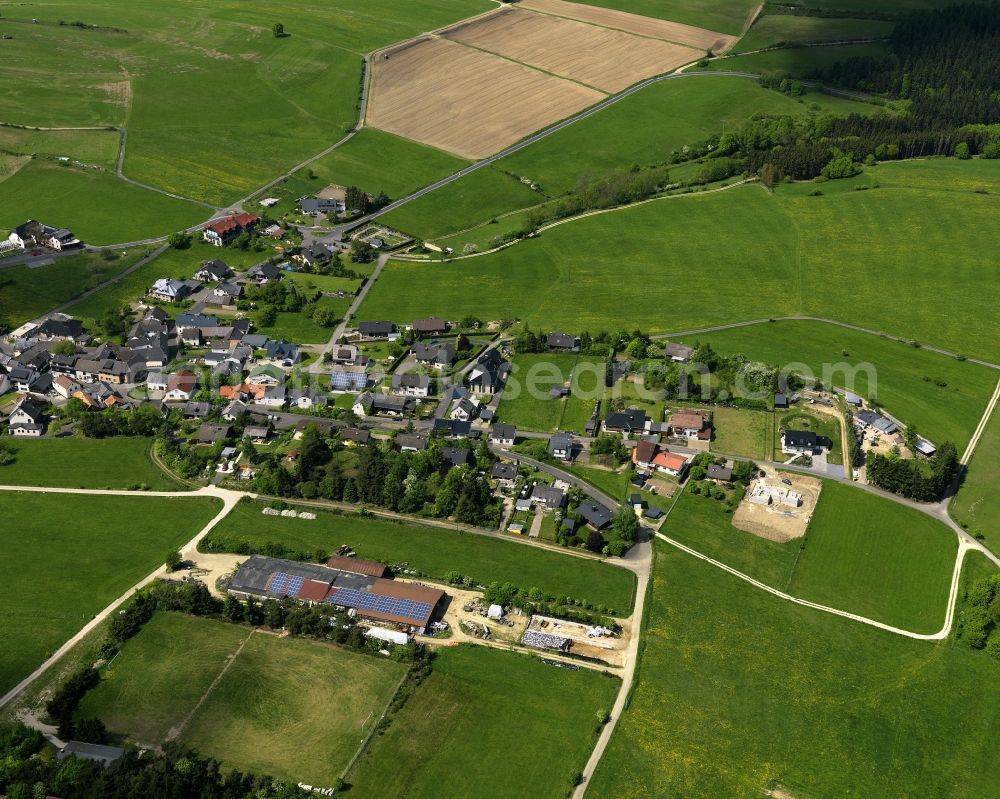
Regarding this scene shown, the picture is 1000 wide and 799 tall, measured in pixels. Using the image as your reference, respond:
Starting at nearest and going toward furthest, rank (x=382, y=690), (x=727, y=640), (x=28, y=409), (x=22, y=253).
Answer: (x=382, y=690) < (x=727, y=640) < (x=28, y=409) < (x=22, y=253)

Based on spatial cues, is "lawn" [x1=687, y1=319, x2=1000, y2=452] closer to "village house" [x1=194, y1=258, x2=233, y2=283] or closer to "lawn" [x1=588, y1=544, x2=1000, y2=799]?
"lawn" [x1=588, y1=544, x2=1000, y2=799]

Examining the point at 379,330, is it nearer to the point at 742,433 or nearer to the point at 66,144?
the point at 742,433

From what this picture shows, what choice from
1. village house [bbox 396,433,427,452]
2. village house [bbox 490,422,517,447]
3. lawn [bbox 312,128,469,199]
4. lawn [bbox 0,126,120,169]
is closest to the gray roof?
village house [bbox 490,422,517,447]

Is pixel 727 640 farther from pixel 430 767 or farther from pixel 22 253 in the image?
pixel 22 253

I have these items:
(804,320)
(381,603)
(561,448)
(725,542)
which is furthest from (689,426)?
(381,603)

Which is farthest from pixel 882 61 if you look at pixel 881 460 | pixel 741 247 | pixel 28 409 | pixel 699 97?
pixel 28 409

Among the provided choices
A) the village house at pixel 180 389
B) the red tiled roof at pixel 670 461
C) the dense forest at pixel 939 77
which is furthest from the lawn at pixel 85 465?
the dense forest at pixel 939 77

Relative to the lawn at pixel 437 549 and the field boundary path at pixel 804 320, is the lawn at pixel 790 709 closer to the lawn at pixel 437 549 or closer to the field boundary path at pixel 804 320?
the lawn at pixel 437 549
